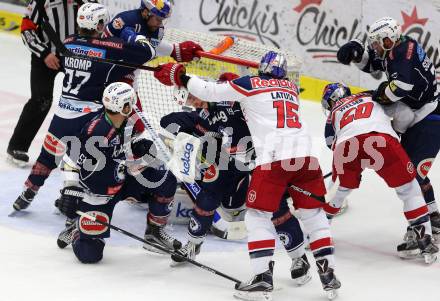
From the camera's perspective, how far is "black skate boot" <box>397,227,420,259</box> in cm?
586

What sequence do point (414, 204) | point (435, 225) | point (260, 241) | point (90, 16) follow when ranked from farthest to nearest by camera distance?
point (435, 225)
point (90, 16)
point (414, 204)
point (260, 241)

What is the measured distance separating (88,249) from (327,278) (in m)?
1.40

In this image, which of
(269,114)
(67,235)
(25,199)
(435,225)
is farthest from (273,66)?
(25,199)

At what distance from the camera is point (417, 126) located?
20.0 feet

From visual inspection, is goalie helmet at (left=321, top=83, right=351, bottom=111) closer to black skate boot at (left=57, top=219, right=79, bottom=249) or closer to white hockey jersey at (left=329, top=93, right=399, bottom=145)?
white hockey jersey at (left=329, top=93, right=399, bottom=145)

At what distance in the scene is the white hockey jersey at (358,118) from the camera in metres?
5.75

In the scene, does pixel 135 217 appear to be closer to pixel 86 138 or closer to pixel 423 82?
pixel 86 138

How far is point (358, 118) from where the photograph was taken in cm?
581

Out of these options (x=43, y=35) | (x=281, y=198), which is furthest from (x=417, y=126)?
(x=43, y=35)

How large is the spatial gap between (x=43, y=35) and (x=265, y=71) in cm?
245

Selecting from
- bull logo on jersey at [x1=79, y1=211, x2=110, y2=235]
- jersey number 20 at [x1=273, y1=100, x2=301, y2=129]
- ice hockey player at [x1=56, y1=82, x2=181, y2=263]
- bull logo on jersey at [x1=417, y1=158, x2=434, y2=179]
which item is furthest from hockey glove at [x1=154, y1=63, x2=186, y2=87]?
bull logo on jersey at [x1=417, y1=158, x2=434, y2=179]

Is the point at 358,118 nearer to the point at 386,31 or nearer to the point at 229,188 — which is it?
the point at 386,31

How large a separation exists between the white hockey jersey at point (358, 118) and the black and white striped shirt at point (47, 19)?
7.69ft

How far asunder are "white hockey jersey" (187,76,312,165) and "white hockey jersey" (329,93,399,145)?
610 mm
